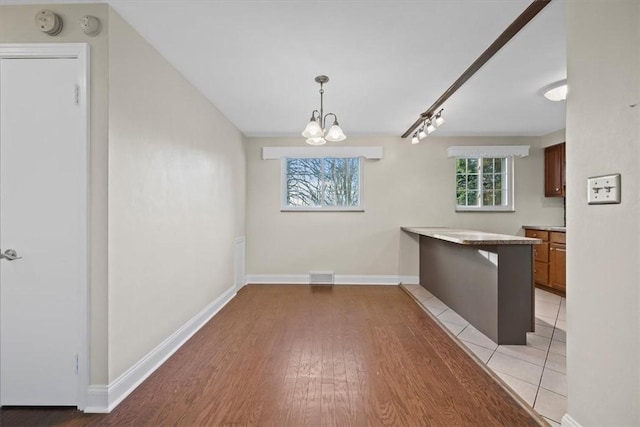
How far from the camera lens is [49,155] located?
5.52ft

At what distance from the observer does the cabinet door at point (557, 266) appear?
385 centimetres

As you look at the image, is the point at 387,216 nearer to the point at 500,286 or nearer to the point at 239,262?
the point at 500,286

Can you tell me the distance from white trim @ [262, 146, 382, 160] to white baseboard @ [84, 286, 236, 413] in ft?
8.66

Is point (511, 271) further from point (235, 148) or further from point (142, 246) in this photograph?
point (235, 148)

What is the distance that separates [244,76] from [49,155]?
161 centimetres

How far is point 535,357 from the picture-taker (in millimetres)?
2238

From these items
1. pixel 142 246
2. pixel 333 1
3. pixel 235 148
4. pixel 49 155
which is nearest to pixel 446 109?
pixel 333 1

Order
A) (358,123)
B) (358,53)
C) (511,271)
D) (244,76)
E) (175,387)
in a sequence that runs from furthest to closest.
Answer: (358,123) < (244,76) < (511,271) < (358,53) < (175,387)

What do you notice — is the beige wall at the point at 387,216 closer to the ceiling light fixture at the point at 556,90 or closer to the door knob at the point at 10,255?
the ceiling light fixture at the point at 556,90

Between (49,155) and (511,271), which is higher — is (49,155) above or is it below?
above

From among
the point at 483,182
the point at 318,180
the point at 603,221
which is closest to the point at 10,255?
the point at 603,221

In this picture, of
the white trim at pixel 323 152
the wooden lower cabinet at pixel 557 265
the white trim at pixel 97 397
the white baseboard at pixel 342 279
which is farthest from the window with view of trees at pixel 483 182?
the white trim at pixel 97 397

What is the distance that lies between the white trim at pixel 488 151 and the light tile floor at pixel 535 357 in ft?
7.81

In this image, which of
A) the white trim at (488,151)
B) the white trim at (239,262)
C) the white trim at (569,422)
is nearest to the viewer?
the white trim at (569,422)
